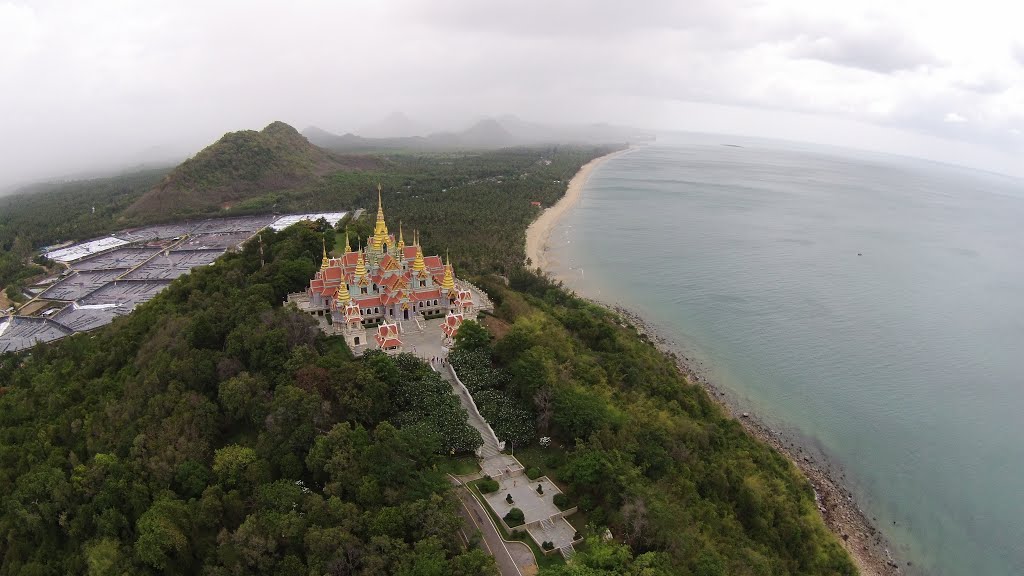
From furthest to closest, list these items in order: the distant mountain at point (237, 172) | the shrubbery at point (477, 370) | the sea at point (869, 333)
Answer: the distant mountain at point (237, 172), the sea at point (869, 333), the shrubbery at point (477, 370)

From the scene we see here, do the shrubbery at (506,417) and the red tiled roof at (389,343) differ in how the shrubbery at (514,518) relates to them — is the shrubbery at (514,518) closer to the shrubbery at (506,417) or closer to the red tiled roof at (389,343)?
the shrubbery at (506,417)

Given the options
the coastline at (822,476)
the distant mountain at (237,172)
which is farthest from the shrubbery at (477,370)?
the distant mountain at (237,172)

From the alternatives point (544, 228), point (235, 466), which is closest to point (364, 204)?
point (544, 228)

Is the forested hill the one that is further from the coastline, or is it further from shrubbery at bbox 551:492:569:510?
the coastline

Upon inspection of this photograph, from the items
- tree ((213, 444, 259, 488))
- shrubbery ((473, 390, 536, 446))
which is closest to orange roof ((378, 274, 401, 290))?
shrubbery ((473, 390, 536, 446))

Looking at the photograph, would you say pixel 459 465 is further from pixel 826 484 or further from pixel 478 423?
pixel 826 484
